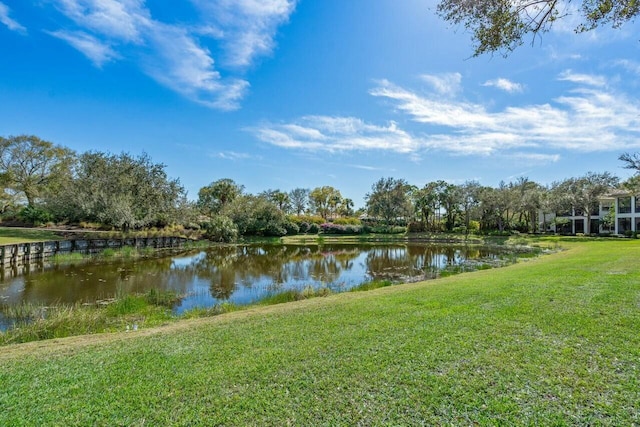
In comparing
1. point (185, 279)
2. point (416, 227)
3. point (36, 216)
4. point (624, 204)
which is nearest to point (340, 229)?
point (416, 227)

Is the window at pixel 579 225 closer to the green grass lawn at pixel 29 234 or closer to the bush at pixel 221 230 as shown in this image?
the bush at pixel 221 230

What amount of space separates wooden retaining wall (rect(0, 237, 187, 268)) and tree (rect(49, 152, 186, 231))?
1.61 m

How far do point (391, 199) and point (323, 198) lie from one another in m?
22.9

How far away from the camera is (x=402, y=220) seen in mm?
57500

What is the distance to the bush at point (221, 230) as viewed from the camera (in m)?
35.7

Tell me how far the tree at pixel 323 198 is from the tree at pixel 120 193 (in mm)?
39775

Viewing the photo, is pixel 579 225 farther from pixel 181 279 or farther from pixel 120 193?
pixel 120 193

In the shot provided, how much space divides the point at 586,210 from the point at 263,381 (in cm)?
4677

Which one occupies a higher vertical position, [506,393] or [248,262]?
[506,393]

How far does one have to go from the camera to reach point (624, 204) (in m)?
37.8

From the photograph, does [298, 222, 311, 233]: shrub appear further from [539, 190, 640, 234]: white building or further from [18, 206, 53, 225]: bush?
[539, 190, 640, 234]: white building

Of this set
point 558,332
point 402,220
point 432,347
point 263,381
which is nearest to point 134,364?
point 263,381

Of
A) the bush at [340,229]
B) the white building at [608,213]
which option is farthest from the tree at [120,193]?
the white building at [608,213]

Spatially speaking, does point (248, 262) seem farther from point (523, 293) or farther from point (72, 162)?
point (72, 162)
